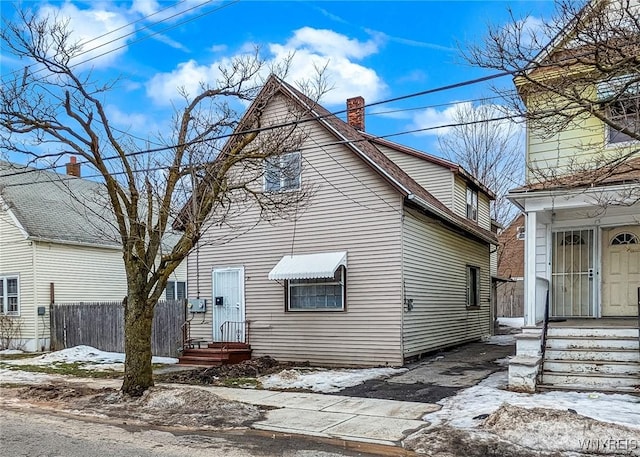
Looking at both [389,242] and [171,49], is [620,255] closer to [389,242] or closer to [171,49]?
[389,242]

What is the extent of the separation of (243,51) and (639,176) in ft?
26.4

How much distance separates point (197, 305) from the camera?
14820 mm

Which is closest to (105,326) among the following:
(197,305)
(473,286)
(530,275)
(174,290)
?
(197,305)

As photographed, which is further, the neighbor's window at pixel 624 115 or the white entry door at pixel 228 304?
the white entry door at pixel 228 304

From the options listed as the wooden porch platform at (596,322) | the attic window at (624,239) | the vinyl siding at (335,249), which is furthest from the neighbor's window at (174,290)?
the attic window at (624,239)

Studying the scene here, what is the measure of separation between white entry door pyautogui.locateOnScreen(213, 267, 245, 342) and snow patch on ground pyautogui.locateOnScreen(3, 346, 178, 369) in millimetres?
1582

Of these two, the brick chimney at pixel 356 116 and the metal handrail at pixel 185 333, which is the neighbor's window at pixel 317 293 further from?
the brick chimney at pixel 356 116

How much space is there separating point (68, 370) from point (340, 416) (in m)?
8.76

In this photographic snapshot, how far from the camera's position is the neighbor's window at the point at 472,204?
18266 mm

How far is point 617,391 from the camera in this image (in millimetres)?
8352

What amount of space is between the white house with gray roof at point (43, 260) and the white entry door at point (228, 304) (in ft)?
17.6

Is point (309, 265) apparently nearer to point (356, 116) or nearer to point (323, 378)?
point (323, 378)

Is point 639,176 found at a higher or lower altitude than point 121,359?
higher

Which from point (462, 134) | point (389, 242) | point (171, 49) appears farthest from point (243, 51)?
point (462, 134)
